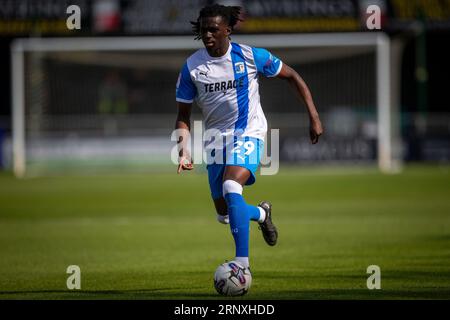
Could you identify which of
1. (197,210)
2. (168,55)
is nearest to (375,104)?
(168,55)

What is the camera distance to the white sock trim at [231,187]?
8999 mm

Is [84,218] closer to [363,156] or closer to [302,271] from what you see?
[302,271]

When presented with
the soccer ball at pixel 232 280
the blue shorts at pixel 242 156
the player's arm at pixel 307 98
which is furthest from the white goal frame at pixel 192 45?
the soccer ball at pixel 232 280

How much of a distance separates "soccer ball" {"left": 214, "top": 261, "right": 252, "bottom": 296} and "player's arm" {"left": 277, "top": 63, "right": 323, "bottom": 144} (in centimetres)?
144

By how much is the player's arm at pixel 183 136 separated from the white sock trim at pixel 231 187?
1.17 ft

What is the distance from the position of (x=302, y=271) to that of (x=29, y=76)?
22.3 meters

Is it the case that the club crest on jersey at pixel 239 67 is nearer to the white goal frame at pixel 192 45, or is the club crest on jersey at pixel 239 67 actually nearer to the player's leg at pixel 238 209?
the player's leg at pixel 238 209

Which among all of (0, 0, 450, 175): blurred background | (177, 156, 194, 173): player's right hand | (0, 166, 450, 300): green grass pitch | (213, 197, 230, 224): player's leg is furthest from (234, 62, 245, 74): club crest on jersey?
(0, 0, 450, 175): blurred background

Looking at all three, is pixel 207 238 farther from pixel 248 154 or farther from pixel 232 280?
pixel 232 280

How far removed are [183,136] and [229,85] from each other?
0.64 m

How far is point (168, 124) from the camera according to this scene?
35656 mm

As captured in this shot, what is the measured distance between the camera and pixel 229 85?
30.6ft

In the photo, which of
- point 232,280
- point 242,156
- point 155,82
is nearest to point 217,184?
point 242,156

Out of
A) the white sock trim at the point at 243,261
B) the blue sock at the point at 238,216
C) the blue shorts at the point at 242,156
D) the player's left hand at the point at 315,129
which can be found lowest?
the white sock trim at the point at 243,261
